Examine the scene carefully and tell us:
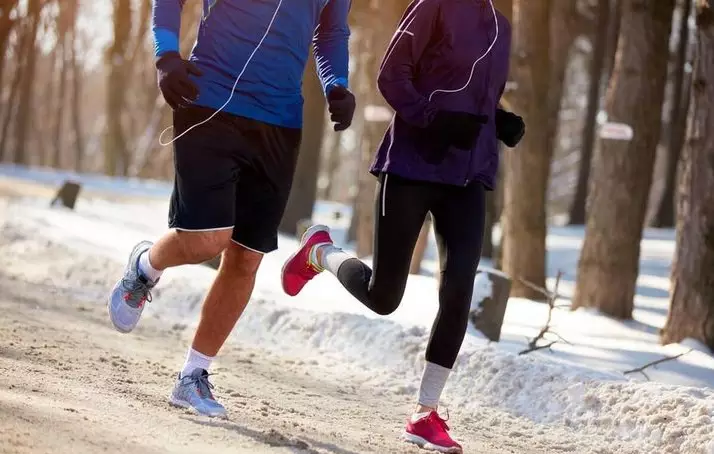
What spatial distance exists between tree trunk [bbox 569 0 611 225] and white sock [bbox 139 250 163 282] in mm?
19179

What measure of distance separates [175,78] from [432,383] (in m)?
1.64

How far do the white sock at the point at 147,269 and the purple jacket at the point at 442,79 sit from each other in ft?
3.41

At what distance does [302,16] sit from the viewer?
506 centimetres

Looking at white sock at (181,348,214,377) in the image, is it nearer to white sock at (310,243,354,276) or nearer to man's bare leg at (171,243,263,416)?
man's bare leg at (171,243,263,416)

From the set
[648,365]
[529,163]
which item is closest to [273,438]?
[648,365]

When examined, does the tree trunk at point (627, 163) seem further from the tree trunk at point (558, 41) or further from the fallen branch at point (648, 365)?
the tree trunk at point (558, 41)

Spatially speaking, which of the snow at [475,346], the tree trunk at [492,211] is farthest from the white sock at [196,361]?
the tree trunk at [492,211]

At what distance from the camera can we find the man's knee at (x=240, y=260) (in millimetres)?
5188

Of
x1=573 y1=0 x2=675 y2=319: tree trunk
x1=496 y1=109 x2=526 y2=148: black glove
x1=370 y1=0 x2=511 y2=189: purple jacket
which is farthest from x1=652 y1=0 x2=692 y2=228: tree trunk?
x1=370 y1=0 x2=511 y2=189: purple jacket

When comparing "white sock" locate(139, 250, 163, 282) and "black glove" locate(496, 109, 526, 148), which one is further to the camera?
"black glove" locate(496, 109, 526, 148)

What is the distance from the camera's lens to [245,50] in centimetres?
496

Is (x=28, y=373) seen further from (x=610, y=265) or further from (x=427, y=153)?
(x=610, y=265)

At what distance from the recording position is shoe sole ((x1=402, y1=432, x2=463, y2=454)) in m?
5.18

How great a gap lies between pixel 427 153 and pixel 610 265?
7.11m
